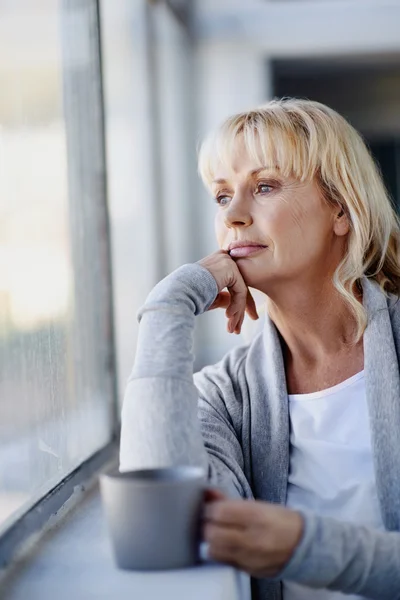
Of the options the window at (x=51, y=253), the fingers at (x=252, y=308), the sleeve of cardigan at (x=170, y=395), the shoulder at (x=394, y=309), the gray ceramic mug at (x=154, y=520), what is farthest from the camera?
the fingers at (x=252, y=308)

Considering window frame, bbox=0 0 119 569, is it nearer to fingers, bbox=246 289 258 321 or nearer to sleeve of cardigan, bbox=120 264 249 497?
sleeve of cardigan, bbox=120 264 249 497

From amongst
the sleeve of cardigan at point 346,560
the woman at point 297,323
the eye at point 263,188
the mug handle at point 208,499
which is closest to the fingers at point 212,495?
the mug handle at point 208,499

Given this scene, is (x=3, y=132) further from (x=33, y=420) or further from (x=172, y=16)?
(x=172, y=16)

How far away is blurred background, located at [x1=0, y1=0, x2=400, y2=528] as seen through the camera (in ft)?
3.73

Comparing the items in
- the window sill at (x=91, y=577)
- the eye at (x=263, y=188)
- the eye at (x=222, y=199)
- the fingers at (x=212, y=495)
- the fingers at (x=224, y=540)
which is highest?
the eye at (x=263, y=188)

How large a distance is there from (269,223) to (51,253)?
365 mm

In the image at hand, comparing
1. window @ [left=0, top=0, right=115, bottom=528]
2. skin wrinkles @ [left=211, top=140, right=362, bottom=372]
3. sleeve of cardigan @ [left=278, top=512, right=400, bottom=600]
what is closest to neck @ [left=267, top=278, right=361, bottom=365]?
skin wrinkles @ [left=211, top=140, right=362, bottom=372]

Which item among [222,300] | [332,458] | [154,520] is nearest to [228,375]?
[222,300]

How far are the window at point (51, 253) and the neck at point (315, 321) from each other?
38cm

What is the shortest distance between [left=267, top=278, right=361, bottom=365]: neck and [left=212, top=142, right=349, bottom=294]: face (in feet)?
0.12

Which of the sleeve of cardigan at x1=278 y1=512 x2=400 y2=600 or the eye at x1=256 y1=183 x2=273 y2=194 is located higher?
the eye at x1=256 y1=183 x2=273 y2=194

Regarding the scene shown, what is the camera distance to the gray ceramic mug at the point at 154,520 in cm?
75

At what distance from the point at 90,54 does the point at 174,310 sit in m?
0.74

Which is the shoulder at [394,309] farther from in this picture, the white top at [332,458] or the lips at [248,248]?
the lips at [248,248]
